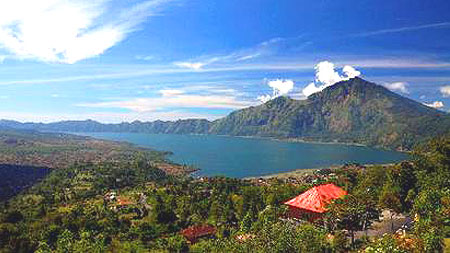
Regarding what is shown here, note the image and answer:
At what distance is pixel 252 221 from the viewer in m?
43.8

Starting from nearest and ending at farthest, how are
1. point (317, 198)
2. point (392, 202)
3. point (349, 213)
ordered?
point (349, 213)
point (317, 198)
point (392, 202)

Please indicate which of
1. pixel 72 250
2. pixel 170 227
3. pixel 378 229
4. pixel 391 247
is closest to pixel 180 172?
pixel 170 227

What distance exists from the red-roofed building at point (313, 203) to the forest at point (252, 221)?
1.32 metres

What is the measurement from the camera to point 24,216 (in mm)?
69500

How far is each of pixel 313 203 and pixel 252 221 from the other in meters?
7.51

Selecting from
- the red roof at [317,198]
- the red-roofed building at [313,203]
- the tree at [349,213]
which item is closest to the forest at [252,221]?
the tree at [349,213]

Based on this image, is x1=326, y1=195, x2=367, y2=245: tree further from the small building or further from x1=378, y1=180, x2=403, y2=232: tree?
the small building

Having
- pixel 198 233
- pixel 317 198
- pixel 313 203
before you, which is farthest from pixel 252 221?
pixel 317 198

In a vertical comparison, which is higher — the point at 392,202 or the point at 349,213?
the point at 349,213

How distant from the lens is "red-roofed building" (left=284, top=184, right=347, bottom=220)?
38094 millimetres

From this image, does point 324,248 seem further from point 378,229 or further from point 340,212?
point 378,229

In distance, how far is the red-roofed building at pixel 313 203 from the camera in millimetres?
38094

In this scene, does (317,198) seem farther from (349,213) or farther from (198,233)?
(198,233)

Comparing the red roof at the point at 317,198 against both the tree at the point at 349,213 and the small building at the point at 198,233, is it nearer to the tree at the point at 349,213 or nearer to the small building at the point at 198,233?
the tree at the point at 349,213
